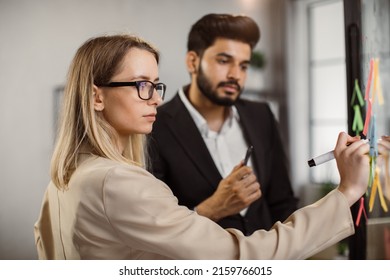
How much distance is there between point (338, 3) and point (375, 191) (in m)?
0.55

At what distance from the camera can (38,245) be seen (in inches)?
53.2

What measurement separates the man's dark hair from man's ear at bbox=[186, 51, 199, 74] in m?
0.01

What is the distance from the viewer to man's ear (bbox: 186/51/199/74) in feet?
4.86

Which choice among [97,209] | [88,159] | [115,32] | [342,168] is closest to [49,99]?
[115,32]

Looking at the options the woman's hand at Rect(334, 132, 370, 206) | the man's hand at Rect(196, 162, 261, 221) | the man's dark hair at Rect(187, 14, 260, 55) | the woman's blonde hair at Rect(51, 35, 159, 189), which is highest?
the man's dark hair at Rect(187, 14, 260, 55)

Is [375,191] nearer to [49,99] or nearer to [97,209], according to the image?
[97,209]

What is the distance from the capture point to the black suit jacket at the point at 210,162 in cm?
146

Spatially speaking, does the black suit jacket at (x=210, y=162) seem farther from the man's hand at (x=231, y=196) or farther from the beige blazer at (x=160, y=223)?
the beige blazer at (x=160, y=223)

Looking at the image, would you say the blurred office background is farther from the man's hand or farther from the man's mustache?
the man's hand

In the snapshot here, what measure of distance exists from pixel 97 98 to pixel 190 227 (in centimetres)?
37

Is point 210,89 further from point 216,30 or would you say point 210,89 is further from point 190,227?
point 190,227

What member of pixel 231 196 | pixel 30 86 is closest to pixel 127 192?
pixel 231 196

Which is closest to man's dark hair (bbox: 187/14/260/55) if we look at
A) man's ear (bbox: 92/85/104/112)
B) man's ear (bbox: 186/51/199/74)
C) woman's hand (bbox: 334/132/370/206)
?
man's ear (bbox: 186/51/199/74)

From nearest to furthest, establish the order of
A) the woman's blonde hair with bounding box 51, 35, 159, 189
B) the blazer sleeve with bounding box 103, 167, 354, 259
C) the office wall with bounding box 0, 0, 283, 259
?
the blazer sleeve with bounding box 103, 167, 354, 259
the woman's blonde hair with bounding box 51, 35, 159, 189
the office wall with bounding box 0, 0, 283, 259
